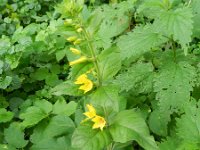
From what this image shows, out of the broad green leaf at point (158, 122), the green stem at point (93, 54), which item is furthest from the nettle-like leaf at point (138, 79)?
the green stem at point (93, 54)

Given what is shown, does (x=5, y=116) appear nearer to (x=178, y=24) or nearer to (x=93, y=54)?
(x=93, y=54)

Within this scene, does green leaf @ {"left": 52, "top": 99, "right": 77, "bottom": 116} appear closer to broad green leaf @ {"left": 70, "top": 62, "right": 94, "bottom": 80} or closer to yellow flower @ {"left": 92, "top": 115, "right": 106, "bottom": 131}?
yellow flower @ {"left": 92, "top": 115, "right": 106, "bottom": 131}

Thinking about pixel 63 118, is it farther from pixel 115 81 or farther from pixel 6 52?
pixel 6 52

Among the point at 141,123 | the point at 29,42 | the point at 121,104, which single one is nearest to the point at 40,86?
the point at 29,42

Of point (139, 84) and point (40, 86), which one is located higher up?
point (139, 84)

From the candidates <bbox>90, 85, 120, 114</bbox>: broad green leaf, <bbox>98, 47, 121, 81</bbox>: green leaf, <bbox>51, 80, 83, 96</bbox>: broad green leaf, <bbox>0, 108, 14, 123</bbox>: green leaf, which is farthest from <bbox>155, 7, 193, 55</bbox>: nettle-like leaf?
<bbox>0, 108, 14, 123</bbox>: green leaf

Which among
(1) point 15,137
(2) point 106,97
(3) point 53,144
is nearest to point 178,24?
(2) point 106,97
